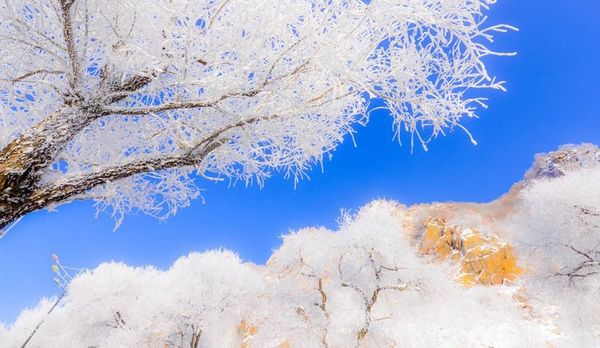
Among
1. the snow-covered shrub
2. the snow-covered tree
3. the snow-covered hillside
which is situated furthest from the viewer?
the snow-covered shrub

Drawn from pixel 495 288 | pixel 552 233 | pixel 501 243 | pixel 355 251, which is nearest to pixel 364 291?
pixel 355 251

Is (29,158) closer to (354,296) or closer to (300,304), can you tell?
(354,296)

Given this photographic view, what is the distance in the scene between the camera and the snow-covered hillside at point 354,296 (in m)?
17.1

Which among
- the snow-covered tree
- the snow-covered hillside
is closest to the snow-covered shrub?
the snow-covered hillside

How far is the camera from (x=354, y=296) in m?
19.4

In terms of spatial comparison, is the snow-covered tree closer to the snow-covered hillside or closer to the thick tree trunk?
the thick tree trunk

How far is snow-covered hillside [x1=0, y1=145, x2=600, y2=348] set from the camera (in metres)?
17.1

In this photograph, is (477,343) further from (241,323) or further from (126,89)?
(126,89)

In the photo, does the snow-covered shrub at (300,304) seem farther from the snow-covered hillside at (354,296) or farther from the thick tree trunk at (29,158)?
the thick tree trunk at (29,158)

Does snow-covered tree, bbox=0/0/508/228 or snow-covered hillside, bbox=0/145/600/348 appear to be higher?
snow-covered hillside, bbox=0/145/600/348

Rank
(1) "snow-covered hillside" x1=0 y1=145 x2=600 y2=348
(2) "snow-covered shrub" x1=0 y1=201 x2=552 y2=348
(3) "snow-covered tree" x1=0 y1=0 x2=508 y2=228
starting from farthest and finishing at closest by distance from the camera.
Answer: (2) "snow-covered shrub" x1=0 y1=201 x2=552 y2=348 < (1) "snow-covered hillside" x1=0 y1=145 x2=600 y2=348 < (3) "snow-covered tree" x1=0 y1=0 x2=508 y2=228

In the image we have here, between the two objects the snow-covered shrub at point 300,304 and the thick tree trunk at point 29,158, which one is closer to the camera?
the thick tree trunk at point 29,158

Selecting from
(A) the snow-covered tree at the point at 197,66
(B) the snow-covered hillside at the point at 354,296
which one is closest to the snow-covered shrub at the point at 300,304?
(B) the snow-covered hillside at the point at 354,296

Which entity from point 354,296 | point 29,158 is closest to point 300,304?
point 354,296
